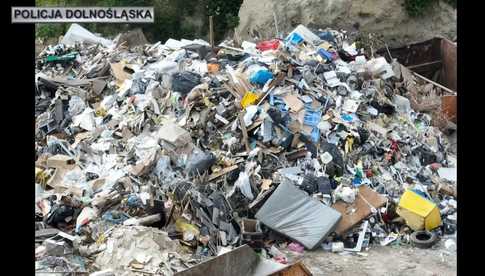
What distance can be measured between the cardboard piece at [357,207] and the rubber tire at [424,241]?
63cm

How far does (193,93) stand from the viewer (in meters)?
9.78

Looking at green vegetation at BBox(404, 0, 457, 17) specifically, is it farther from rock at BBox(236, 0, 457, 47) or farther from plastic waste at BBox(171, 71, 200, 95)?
plastic waste at BBox(171, 71, 200, 95)

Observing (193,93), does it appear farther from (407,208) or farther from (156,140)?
(407,208)

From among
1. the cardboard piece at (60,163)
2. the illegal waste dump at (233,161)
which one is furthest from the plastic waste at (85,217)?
the cardboard piece at (60,163)

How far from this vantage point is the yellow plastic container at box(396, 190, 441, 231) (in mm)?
8305

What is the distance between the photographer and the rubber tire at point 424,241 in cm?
804

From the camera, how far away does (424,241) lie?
805cm

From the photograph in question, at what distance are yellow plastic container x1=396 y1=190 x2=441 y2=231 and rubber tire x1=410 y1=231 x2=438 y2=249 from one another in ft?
0.40

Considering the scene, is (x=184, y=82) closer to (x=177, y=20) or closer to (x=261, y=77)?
(x=261, y=77)

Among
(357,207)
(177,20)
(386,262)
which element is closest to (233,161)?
(357,207)

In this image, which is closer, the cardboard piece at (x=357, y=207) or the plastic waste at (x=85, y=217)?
the plastic waste at (x=85, y=217)

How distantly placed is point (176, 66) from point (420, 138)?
443 cm

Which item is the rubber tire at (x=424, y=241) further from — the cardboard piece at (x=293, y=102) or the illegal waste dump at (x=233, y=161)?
the cardboard piece at (x=293, y=102)
